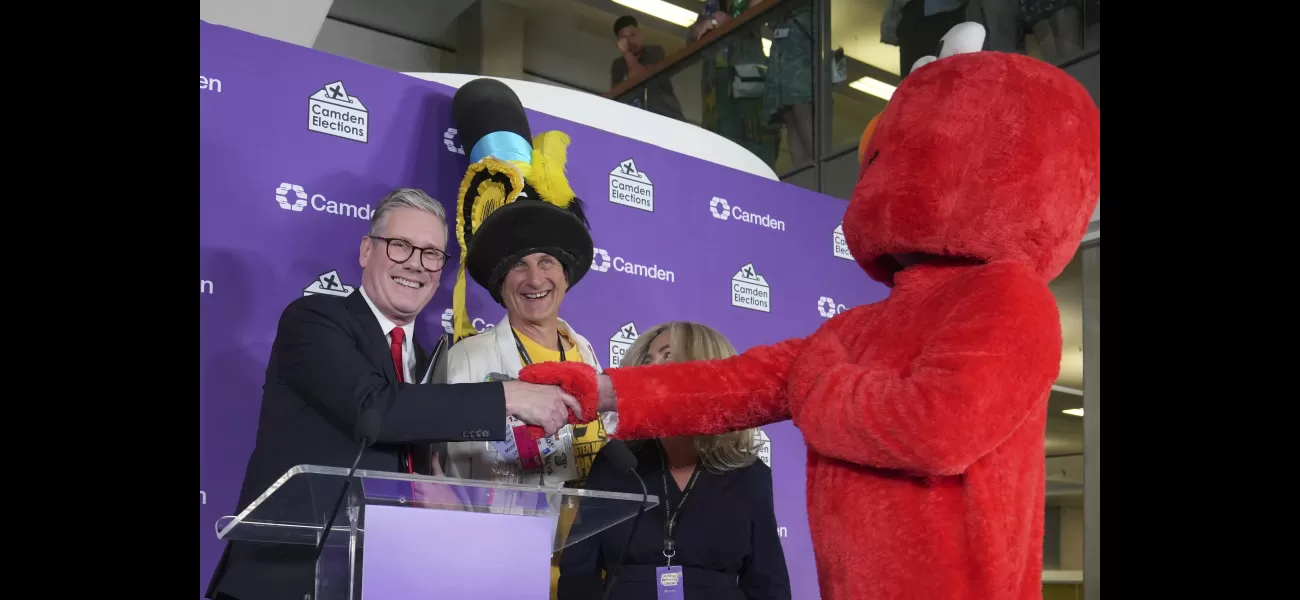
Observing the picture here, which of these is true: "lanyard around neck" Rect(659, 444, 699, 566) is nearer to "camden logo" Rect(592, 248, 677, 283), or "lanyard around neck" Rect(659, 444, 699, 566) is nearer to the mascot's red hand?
the mascot's red hand

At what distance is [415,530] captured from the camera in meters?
1.65

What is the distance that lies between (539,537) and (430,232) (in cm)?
123

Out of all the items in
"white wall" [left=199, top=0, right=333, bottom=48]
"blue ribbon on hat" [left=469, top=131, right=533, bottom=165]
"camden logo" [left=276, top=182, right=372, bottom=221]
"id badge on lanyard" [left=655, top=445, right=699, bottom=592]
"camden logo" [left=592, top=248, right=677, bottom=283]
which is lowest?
"id badge on lanyard" [left=655, top=445, right=699, bottom=592]

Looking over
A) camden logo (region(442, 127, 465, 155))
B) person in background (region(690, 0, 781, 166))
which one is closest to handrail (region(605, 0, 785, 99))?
person in background (region(690, 0, 781, 166))

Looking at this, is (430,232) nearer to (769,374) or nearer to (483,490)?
(769,374)

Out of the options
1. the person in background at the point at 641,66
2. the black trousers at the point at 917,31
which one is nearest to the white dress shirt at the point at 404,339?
the black trousers at the point at 917,31

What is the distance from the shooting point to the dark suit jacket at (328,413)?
2.12 meters

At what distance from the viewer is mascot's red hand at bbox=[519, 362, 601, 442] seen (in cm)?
214

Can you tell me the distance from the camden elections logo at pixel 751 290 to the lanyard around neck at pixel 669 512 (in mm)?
1765

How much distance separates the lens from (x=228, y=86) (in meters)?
3.22

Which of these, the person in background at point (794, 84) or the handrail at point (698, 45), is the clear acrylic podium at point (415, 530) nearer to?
the person in background at point (794, 84)

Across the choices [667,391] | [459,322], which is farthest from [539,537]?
[459,322]

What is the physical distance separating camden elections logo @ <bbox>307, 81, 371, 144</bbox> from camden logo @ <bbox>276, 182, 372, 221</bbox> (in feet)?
0.67
